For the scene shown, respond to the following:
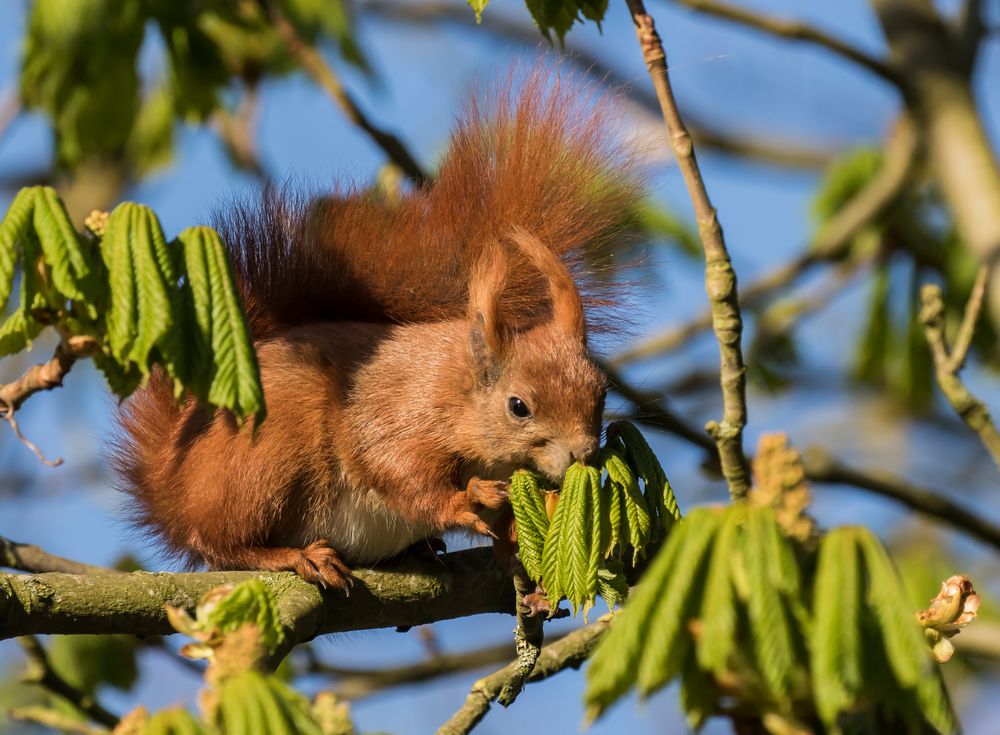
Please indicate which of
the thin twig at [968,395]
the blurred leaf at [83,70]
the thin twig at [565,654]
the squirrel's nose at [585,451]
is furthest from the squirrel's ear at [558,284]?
the blurred leaf at [83,70]

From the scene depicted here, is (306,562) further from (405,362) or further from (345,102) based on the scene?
(345,102)

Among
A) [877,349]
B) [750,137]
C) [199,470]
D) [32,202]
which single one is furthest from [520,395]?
[750,137]

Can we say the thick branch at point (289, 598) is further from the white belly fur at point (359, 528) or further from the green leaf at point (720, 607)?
the green leaf at point (720, 607)

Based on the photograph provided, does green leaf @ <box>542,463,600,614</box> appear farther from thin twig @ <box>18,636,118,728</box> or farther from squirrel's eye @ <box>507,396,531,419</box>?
thin twig @ <box>18,636,118,728</box>

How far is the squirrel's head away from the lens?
10.2 ft

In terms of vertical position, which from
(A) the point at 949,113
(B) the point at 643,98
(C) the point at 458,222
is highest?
(B) the point at 643,98

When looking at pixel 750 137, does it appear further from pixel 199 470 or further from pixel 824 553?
pixel 824 553

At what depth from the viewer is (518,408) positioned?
127 inches

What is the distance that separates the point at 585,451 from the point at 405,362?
2.41 feet

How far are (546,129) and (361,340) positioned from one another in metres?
0.73

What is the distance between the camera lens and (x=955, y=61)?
15.7 feet

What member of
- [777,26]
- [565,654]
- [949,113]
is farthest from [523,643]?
[949,113]

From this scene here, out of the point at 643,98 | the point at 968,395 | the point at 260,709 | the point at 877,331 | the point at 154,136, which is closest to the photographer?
the point at 260,709

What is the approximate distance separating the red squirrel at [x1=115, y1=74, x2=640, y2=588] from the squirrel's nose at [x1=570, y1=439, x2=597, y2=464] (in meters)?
0.06
